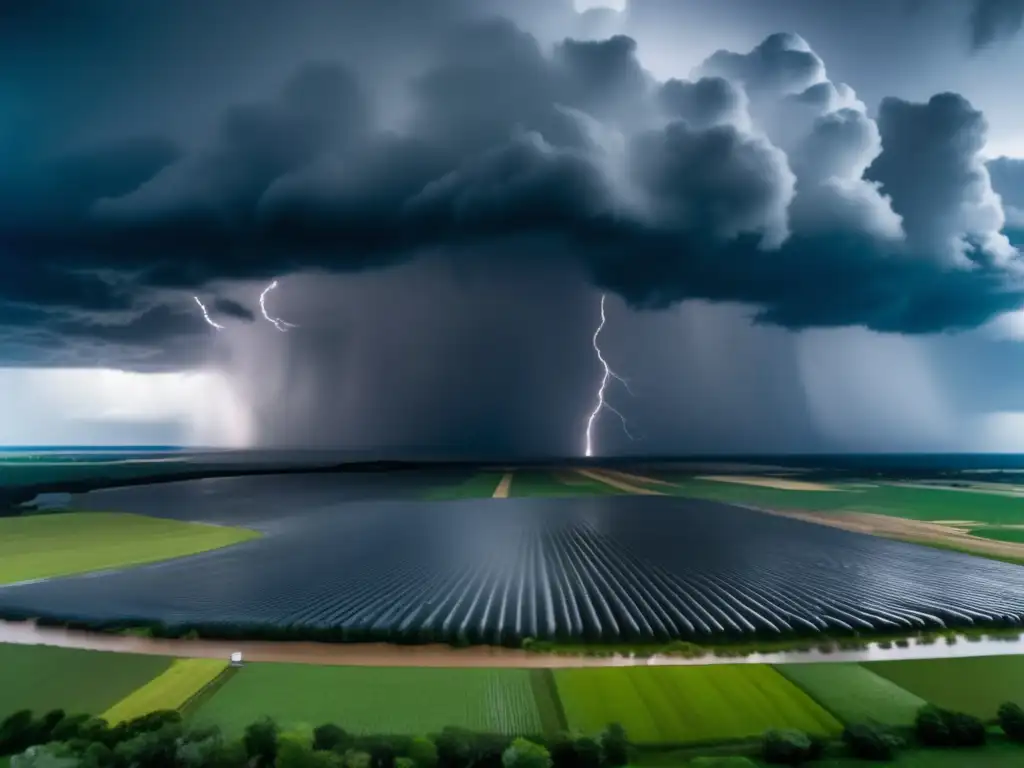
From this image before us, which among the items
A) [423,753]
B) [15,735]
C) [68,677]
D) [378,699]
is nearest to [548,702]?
[423,753]


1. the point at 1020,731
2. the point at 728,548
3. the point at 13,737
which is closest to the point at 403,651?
the point at 13,737

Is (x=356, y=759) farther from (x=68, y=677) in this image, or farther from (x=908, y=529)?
(x=908, y=529)

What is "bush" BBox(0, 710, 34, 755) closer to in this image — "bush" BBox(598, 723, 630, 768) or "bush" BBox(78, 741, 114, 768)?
"bush" BBox(78, 741, 114, 768)

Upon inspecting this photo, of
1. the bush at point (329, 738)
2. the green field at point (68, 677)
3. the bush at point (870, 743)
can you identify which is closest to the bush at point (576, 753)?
the bush at point (329, 738)

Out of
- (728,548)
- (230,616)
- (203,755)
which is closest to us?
(203,755)

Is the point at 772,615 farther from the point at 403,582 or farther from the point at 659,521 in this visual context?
the point at 659,521

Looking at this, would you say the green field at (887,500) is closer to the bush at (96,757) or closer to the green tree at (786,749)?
the green tree at (786,749)
